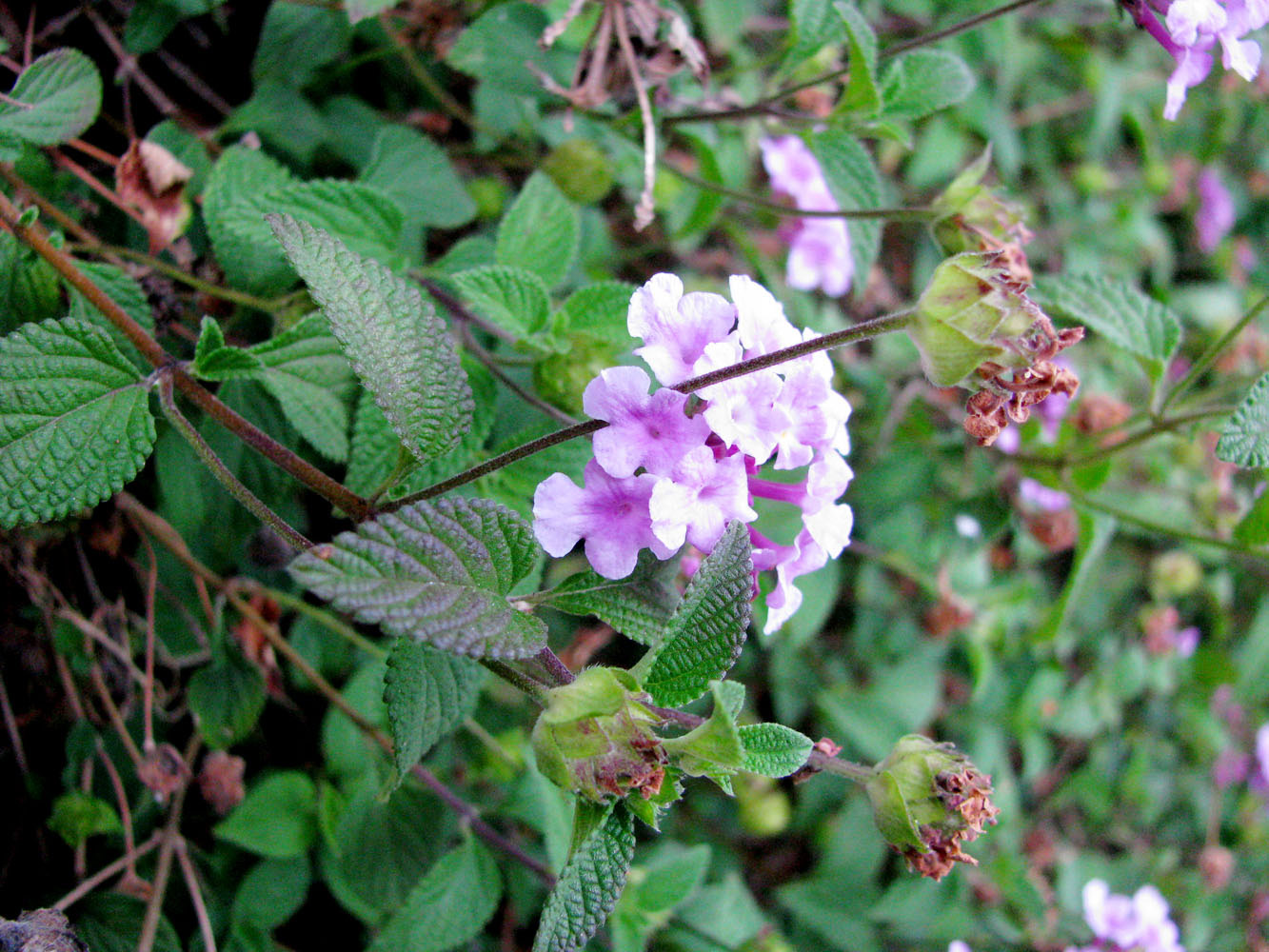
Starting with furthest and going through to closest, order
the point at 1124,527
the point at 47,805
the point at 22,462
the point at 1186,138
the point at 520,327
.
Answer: the point at 1186,138 → the point at 1124,527 → the point at 47,805 → the point at 520,327 → the point at 22,462

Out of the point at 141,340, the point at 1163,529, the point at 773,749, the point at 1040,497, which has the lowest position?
the point at 1040,497

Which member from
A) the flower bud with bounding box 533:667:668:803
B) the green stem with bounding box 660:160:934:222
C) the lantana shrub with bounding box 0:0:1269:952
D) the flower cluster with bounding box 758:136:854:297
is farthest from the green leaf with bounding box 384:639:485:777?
the flower cluster with bounding box 758:136:854:297

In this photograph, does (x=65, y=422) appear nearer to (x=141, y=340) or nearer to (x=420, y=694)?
(x=141, y=340)

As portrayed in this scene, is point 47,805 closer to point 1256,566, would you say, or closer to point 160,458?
point 160,458

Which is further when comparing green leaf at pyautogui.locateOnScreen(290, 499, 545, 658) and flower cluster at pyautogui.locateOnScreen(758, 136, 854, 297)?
flower cluster at pyautogui.locateOnScreen(758, 136, 854, 297)

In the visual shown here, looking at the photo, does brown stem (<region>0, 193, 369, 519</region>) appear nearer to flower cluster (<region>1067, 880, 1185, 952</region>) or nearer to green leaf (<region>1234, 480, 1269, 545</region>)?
green leaf (<region>1234, 480, 1269, 545</region>)

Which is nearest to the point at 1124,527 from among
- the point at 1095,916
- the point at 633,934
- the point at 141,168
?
the point at 1095,916

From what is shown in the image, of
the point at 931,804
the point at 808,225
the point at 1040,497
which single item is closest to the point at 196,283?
the point at 931,804
